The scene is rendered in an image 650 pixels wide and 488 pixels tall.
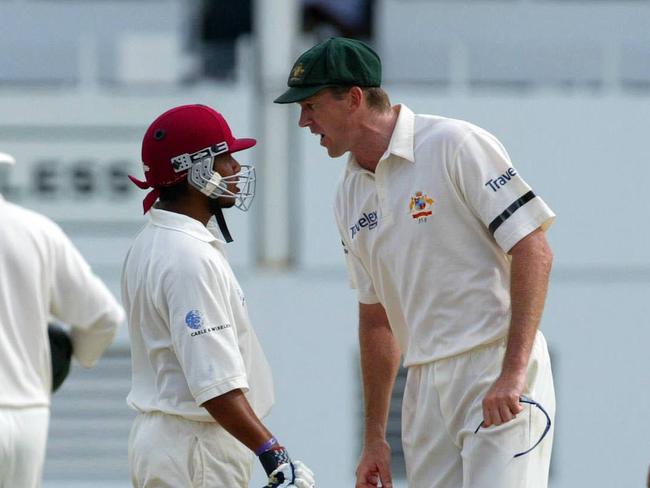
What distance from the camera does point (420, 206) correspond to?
13.8 feet

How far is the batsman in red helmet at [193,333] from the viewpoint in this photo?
13.1 feet

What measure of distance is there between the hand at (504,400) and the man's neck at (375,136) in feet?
2.35

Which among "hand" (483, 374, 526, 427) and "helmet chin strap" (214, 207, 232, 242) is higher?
"helmet chin strap" (214, 207, 232, 242)

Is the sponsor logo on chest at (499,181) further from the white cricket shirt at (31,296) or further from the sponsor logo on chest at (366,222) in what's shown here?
the white cricket shirt at (31,296)

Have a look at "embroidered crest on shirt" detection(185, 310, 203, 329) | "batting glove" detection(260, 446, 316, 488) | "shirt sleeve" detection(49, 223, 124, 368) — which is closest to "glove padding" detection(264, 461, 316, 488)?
"batting glove" detection(260, 446, 316, 488)

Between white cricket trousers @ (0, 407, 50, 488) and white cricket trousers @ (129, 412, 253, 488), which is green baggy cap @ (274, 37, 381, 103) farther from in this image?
white cricket trousers @ (0, 407, 50, 488)

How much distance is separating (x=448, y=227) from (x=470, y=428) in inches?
20.0

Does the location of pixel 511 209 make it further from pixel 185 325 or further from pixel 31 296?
pixel 31 296

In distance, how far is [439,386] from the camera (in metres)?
4.20

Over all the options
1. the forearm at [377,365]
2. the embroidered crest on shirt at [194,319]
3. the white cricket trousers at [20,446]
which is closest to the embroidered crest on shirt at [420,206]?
the forearm at [377,365]

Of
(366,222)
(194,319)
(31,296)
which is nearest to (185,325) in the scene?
(194,319)

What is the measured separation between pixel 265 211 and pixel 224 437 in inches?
304

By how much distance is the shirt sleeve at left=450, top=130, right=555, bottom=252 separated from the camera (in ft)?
13.4

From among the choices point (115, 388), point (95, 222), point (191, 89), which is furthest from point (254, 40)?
point (115, 388)
